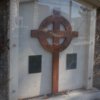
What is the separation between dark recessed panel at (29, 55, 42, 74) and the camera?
8.12 feet

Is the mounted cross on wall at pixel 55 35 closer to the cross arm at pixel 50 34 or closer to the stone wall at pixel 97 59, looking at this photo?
the cross arm at pixel 50 34

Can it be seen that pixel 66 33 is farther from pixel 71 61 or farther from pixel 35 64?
pixel 35 64

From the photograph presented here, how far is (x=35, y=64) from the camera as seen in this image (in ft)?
8.27

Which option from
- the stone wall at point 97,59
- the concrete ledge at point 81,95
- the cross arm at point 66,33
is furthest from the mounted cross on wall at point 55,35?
the stone wall at point 97,59

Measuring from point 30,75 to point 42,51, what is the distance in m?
0.49

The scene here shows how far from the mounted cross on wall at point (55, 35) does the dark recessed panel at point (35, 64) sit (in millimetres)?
261

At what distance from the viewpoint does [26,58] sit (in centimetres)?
242

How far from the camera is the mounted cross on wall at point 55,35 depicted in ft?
8.14

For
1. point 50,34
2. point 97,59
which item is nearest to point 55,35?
point 50,34

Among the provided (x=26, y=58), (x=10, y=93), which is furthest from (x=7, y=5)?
(x=10, y=93)

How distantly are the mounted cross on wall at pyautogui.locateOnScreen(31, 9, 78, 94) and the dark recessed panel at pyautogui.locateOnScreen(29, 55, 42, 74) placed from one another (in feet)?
0.86

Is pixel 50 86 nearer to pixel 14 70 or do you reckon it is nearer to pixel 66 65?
pixel 66 65

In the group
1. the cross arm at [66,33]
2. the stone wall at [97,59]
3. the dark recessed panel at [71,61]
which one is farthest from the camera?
the stone wall at [97,59]

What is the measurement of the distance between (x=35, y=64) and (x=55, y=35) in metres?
0.67
